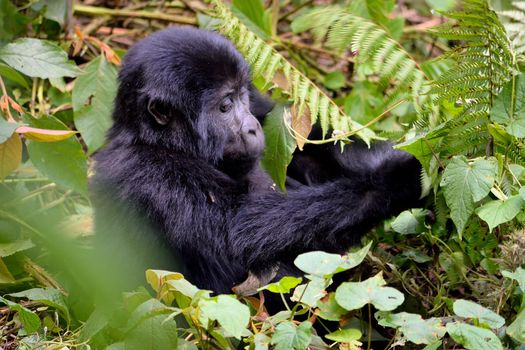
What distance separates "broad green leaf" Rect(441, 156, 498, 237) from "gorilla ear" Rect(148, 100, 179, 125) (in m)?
1.20

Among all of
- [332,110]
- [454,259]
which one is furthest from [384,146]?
[454,259]

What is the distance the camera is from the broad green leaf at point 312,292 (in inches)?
83.5

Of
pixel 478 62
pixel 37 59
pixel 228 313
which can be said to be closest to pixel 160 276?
pixel 228 313

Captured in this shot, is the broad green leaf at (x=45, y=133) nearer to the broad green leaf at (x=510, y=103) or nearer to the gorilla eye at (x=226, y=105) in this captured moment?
the gorilla eye at (x=226, y=105)

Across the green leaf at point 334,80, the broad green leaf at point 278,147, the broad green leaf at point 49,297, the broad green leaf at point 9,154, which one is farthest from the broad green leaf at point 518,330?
the green leaf at point 334,80

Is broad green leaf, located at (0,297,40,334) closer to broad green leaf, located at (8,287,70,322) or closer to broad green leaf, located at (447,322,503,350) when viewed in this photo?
broad green leaf, located at (8,287,70,322)

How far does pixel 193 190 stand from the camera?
2859 mm

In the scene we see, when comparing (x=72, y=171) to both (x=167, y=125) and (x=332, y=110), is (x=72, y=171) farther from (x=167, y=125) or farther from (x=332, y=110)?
(x=332, y=110)

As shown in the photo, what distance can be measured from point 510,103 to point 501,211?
367 millimetres

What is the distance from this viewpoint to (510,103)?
93.0 inches

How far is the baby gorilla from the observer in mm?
2807

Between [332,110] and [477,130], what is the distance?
62 centimetres

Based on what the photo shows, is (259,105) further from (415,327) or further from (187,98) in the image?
(415,327)

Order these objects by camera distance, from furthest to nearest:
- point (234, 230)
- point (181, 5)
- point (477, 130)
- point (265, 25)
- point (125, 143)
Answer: point (181, 5)
point (265, 25)
point (125, 143)
point (234, 230)
point (477, 130)
